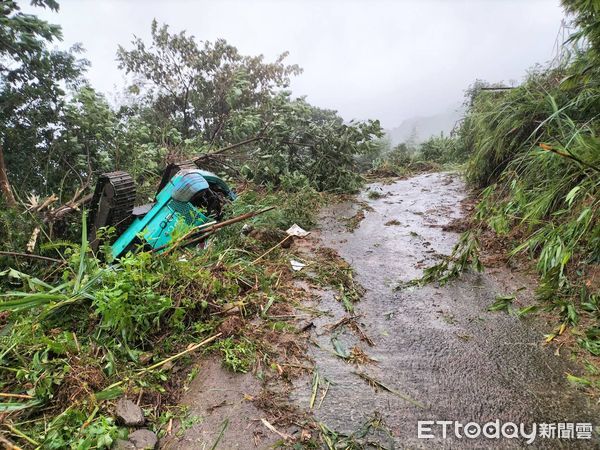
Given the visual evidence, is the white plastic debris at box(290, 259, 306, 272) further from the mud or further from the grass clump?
the mud

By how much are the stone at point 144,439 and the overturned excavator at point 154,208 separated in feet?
5.72

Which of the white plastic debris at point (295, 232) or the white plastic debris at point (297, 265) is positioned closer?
the white plastic debris at point (297, 265)

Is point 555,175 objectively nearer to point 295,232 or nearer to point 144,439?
point 295,232

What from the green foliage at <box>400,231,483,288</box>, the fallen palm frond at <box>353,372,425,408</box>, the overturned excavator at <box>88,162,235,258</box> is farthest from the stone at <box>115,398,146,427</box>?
the green foliage at <box>400,231,483,288</box>

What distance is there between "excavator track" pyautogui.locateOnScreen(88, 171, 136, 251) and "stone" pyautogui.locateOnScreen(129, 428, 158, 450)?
2.31m

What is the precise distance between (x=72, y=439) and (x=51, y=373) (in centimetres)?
43

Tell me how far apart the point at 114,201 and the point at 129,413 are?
7.42 ft

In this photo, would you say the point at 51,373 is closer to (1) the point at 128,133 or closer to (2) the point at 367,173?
(1) the point at 128,133

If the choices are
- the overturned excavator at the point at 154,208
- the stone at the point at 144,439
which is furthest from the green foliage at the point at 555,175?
the overturned excavator at the point at 154,208

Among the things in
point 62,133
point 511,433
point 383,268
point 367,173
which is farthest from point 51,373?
point 367,173

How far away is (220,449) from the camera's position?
1454mm

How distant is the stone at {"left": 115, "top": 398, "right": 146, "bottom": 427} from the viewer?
1497 mm

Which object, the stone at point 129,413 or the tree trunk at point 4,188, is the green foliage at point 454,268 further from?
the tree trunk at point 4,188

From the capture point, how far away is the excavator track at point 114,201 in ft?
10.6
